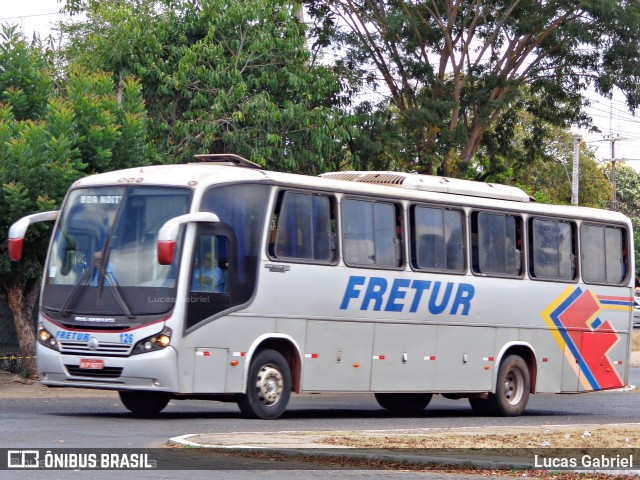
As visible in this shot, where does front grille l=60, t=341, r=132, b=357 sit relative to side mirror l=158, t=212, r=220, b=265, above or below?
below

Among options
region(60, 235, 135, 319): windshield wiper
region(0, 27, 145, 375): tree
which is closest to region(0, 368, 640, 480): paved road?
region(60, 235, 135, 319): windshield wiper

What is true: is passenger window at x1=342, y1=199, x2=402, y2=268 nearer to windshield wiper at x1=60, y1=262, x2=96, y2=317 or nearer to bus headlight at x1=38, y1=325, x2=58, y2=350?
windshield wiper at x1=60, y1=262, x2=96, y2=317

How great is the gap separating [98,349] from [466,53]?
1757cm

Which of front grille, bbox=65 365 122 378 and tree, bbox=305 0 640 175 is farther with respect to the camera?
tree, bbox=305 0 640 175

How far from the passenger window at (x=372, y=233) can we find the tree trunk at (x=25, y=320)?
810cm

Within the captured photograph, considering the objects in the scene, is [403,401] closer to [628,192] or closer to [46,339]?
[46,339]

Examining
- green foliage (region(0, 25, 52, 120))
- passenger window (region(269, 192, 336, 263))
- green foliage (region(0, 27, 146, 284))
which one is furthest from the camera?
green foliage (region(0, 25, 52, 120))

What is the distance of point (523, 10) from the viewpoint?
31.3 metres

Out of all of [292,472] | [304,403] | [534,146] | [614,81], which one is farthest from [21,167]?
[534,146]

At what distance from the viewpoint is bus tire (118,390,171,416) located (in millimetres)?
17766

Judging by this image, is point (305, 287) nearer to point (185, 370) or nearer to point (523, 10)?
point (185, 370)

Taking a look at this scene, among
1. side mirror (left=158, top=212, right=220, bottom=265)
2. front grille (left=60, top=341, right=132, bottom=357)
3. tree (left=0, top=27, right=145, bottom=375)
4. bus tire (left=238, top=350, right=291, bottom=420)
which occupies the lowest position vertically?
bus tire (left=238, top=350, right=291, bottom=420)

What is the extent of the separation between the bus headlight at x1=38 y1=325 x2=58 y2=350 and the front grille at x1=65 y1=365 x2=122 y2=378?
1.28 feet

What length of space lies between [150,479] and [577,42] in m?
22.9
